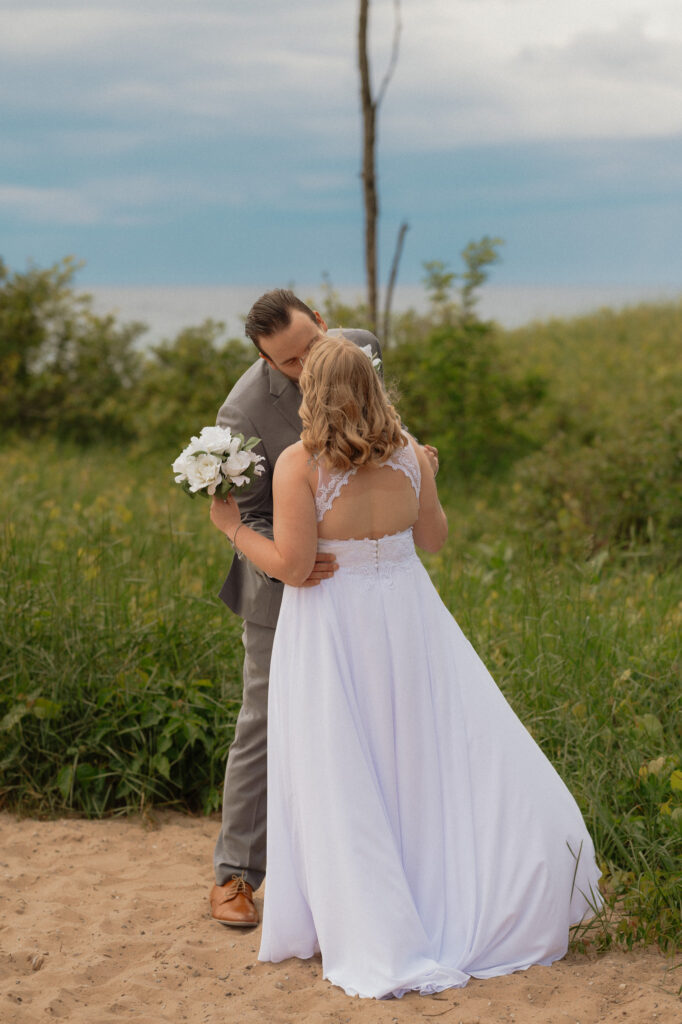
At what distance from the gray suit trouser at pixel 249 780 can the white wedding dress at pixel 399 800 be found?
0.35 m

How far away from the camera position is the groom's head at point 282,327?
3.58 meters

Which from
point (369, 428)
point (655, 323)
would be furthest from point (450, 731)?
point (655, 323)

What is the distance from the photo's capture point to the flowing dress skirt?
10.9 ft

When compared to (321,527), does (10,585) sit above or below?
below

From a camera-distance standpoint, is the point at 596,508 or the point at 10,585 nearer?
the point at 10,585

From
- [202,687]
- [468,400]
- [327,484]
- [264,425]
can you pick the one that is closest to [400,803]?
[327,484]

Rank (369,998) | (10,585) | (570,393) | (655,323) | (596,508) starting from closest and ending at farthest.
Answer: (369,998) < (10,585) < (596,508) < (570,393) < (655,323)

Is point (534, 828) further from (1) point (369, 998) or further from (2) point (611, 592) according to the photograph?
(2) point (611, 592)

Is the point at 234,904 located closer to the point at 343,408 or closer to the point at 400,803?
the point at 400,803

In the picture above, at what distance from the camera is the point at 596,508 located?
27.4ft

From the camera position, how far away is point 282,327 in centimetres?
362

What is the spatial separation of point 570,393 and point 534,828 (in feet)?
33.7

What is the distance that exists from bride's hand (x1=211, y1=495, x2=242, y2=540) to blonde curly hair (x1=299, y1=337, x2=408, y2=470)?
37 centimetres

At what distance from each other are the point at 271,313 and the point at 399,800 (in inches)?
65.9
